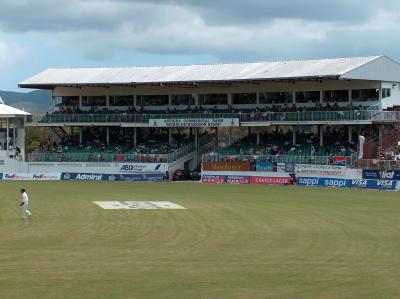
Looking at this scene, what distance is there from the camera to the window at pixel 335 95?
6831 centimetres

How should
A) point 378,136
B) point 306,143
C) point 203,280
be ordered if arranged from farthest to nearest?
point 306,143
point 378,136
point 203,280

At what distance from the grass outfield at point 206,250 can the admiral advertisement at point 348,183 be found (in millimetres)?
9597

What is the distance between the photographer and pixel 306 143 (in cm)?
6825

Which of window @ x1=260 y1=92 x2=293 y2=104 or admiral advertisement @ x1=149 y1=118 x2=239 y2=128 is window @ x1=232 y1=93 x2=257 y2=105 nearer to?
window @ x1=260 y1=92 x2=293 y2=104

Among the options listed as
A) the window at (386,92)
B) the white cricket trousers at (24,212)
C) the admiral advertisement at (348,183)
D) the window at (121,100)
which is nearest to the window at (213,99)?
the window at (121,100)

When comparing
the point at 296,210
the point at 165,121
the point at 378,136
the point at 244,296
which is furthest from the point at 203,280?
the point at 165,121

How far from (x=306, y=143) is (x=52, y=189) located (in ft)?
72.6

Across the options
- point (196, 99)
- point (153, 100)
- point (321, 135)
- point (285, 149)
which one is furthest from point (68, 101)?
point (321, 135)

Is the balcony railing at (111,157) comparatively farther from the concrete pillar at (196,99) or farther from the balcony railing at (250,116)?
the concrete pillar at (196,99)

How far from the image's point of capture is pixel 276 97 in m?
72.7

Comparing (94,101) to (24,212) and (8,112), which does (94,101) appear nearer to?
(8,112)

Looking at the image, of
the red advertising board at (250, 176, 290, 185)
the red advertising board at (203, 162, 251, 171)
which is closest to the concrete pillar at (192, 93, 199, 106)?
the red advertising board at (203, 162, 251, 171)

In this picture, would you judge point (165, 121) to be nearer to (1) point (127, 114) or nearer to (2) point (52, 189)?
(1) point (127, 114)

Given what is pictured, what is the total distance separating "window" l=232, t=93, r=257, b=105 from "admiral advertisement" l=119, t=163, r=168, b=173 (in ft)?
33.2
